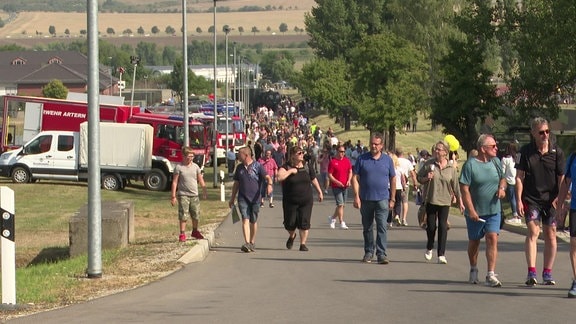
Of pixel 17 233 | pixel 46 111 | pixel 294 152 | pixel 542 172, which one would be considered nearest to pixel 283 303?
pixel 542 172

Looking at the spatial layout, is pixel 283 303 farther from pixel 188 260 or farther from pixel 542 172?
pixel 188 260

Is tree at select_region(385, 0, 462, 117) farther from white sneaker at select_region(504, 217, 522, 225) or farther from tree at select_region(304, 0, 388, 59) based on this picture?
white sneaker at select_region(504, 217, 522, 225)

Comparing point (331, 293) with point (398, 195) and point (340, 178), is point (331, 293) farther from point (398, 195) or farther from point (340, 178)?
point (398, 195)

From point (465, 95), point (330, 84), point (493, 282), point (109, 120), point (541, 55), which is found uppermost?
point (330, 84)

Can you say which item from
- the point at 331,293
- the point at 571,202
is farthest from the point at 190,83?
the point at 571,202

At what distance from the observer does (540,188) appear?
14164 millimetres

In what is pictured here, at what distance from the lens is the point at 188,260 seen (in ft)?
59.4

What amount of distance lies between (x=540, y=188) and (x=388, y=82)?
5046cm

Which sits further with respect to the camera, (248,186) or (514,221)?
(514,221)

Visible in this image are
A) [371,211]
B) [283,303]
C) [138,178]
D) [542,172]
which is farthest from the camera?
[138,178]

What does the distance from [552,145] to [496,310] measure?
278cm

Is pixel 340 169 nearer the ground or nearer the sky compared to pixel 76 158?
nearer the sky

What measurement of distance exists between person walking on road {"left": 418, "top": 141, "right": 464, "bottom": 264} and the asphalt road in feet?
1.37

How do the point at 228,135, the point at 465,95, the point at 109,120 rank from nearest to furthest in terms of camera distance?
1. the point at 109,120
2. the point at 465,95
3. the point at 228,135
